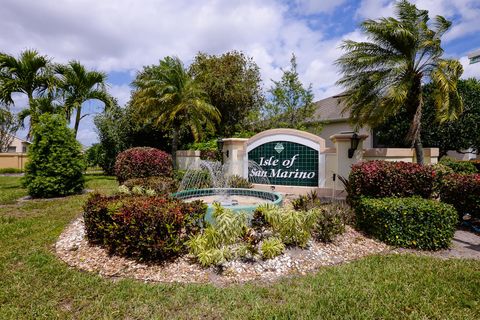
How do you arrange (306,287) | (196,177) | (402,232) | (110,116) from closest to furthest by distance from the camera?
(306,287) → (402,232) → (196,177) → (110,116)

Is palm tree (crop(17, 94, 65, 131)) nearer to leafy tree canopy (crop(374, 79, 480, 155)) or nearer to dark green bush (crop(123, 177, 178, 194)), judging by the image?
dark green bush (crop(123, 177, 178, 194))

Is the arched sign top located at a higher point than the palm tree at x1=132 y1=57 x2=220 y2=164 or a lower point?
lower

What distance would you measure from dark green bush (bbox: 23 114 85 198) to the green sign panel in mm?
7385

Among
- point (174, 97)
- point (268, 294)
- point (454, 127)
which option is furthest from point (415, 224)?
point (454, 127)

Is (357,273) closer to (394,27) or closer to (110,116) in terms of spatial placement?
(394,27)

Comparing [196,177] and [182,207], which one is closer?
[182,207]

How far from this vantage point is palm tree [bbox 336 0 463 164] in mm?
8539

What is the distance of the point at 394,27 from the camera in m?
8.58

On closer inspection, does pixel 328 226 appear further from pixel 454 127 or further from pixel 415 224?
pixel 454 127

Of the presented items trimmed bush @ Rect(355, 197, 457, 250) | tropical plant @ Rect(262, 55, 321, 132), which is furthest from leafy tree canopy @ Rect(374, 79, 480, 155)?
trimmed bush @ Rect(355, 197, 457, 250)

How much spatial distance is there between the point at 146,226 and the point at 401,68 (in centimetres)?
899

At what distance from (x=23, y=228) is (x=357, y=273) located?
745 cm

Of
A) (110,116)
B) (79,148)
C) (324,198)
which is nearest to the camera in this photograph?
(324,198)

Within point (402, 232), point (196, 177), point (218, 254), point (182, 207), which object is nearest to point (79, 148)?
point (196, 177)
